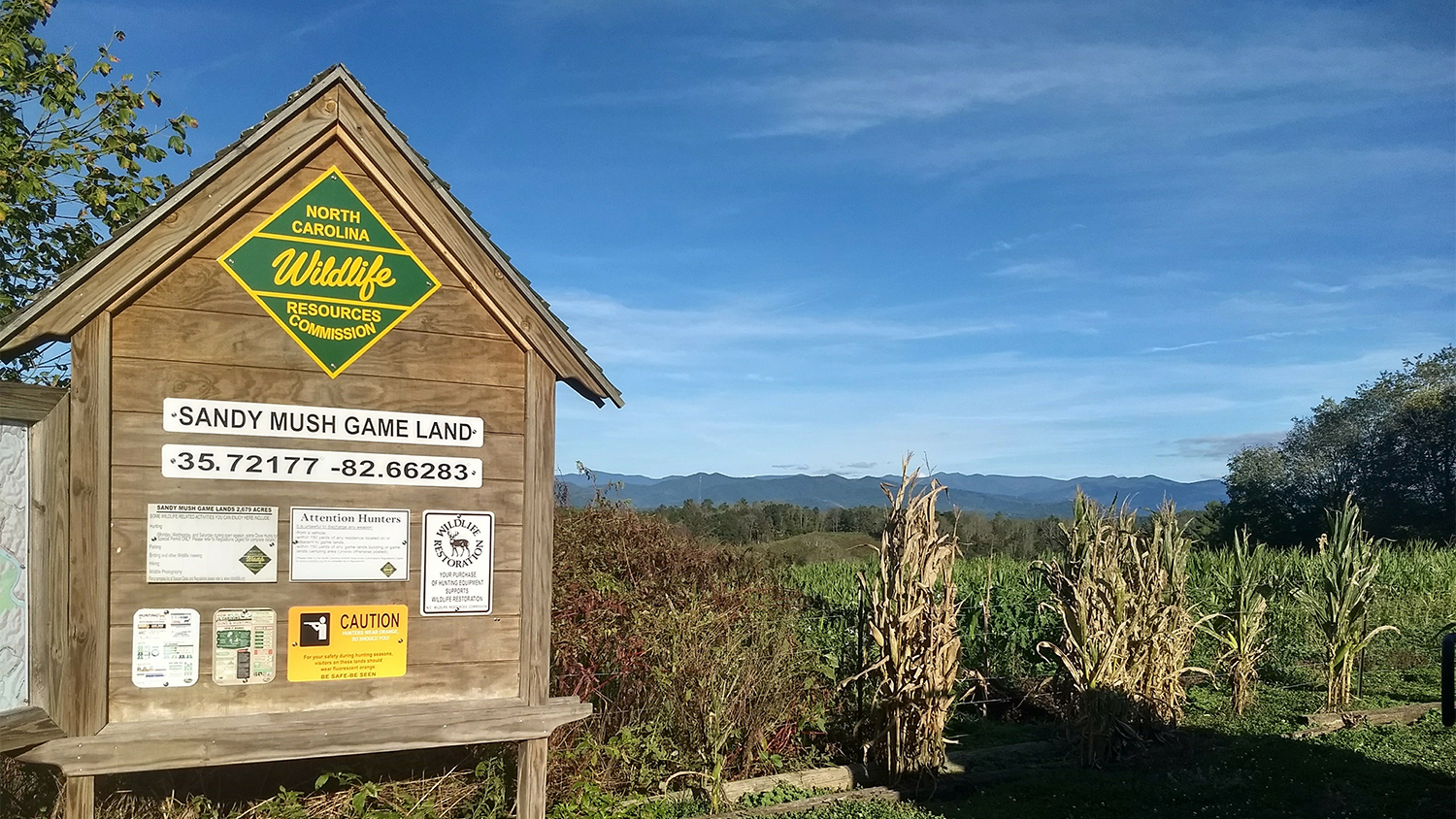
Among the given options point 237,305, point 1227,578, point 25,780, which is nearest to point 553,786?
point 25,780

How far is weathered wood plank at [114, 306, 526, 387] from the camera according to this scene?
5402mm

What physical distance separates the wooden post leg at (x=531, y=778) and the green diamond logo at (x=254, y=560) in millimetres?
1878

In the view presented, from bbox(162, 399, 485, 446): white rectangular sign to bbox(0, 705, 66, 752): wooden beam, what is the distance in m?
1.54

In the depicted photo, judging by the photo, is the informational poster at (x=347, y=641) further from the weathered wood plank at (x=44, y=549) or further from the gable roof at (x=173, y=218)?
the gable roof at (x=173, y=218)

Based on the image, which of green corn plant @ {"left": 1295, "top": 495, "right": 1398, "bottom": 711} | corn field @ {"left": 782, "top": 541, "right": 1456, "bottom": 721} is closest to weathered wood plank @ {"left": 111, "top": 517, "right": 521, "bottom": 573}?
corn field @ {"left": 782, "top": 541, "right": 1456, "bottom": 721}

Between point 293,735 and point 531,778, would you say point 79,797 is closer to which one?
point 293,735

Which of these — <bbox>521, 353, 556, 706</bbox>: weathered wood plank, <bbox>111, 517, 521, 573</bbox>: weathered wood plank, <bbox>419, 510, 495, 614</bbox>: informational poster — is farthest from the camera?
<bbox>521, 353, 556, 706</bbox>: weathered wood plank

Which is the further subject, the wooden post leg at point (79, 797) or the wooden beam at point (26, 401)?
the wooden post leg at point (79, 797)

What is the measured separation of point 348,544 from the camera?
572 cm

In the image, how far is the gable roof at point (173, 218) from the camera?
5.12 meters

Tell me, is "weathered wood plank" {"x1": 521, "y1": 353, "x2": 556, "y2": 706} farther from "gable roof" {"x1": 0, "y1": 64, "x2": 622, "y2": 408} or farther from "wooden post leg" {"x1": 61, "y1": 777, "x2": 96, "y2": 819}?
"wooden post leg" {"x1": 61, "y1": 777, "x2": 96, "y2": 819}

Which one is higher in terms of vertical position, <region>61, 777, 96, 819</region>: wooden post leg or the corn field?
<region>61, 777, 96, 819</region>: wooden post leg

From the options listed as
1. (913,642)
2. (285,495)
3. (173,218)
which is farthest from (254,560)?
(913,642)

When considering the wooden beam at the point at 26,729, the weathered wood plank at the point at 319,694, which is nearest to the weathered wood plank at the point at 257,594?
the weathered wood plank at the point at 319,694
